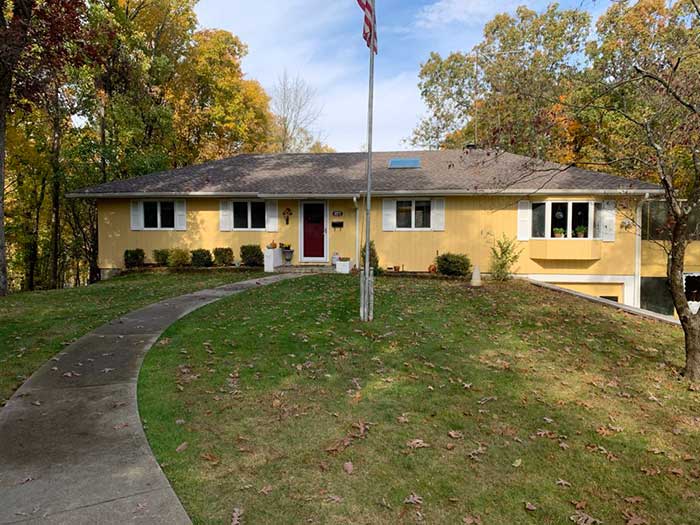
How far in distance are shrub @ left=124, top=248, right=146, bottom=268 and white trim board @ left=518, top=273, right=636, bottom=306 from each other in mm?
12707

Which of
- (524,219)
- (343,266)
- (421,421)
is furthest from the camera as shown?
(524,219)

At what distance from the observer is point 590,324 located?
7613mm

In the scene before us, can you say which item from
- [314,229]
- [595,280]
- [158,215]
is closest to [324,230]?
[314,229]

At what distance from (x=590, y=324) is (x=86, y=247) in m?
23.4

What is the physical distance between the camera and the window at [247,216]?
1495 cm

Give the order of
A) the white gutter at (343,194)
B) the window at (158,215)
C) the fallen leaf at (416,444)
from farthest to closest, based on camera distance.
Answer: the window at (158,215), the white gutter at (343,194), the fallen leaf at (416,444)

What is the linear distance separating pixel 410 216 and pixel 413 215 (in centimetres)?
10

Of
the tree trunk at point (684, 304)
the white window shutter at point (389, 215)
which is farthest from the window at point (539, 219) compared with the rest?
the tree trunk at point (684, 304)

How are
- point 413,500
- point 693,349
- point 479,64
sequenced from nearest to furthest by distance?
1. point 413,500
2. point 693,349
3. point 479,64

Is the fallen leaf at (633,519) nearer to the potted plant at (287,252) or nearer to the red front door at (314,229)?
the red front door at (314,229)

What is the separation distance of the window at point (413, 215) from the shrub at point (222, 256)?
5.74 metres

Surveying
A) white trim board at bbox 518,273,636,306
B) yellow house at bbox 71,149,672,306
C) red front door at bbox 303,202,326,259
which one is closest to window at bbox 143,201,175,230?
yellow house at bbox 71,149,672,306

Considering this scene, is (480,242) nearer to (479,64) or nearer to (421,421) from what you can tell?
(421,421)

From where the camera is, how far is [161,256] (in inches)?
581
